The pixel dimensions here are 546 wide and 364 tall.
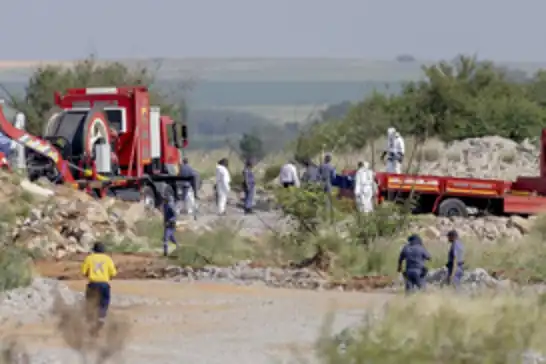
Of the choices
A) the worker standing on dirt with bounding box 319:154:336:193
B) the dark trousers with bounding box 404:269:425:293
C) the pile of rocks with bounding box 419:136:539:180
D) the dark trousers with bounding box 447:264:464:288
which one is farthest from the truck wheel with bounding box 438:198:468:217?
the dark trousers with bounding box 404:269:425:293

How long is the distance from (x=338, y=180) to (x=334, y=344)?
76.5 feet

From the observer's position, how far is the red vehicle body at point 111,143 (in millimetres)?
35156

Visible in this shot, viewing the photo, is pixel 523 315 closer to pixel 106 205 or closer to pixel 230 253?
pixel 230 253

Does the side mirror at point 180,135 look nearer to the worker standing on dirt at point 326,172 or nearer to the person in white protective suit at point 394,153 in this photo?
the person in white protective suit at point 394,153

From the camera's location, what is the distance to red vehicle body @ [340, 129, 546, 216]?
35562 millimetres

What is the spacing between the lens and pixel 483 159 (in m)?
50.5

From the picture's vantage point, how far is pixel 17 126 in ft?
122

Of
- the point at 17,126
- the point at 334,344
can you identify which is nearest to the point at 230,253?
the point at 17,126

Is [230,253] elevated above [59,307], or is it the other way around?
[59,307]

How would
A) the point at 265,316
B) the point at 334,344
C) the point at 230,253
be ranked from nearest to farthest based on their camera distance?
the point at 334,344
the point at 265,316
the point at 230,253

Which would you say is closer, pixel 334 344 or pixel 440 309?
pixel 334 344

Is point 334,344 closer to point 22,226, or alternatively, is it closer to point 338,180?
point 22,226

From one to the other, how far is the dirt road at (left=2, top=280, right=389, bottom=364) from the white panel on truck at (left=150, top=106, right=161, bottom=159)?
47.9 ft

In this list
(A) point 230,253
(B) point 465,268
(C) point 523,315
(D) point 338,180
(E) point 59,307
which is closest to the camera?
(E) point 59,307
